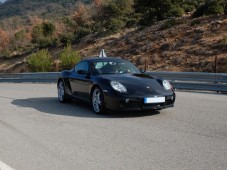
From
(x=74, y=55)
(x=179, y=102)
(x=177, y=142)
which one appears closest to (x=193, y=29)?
(x=74, y=55)

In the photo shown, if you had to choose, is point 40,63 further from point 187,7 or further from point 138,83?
point 187,7

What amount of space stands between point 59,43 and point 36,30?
85.0 ft

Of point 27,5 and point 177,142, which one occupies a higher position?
point 27,5

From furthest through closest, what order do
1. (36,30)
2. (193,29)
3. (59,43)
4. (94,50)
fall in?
1. (36,30)
2. (59,43)
3. (94,50)
4. (193,29)

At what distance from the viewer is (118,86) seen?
8.47 meters

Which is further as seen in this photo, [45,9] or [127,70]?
[45,9]

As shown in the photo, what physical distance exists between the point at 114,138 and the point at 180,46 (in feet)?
76.2

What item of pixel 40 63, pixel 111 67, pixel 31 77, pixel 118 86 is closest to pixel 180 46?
pixel 40 63

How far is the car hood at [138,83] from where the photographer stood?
331 inches

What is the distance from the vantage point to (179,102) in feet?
35.2

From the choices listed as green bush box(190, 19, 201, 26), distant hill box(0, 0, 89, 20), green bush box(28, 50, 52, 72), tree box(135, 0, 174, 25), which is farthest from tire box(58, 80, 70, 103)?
distant hill box(0, 0, 89, 20)

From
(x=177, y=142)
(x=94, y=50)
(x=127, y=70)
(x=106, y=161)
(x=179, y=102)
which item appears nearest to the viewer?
(x=106, y=161)

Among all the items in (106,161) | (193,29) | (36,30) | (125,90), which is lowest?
(106,161)

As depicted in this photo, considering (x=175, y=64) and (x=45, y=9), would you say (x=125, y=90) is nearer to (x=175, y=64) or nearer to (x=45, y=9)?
(x=175, y=64)
